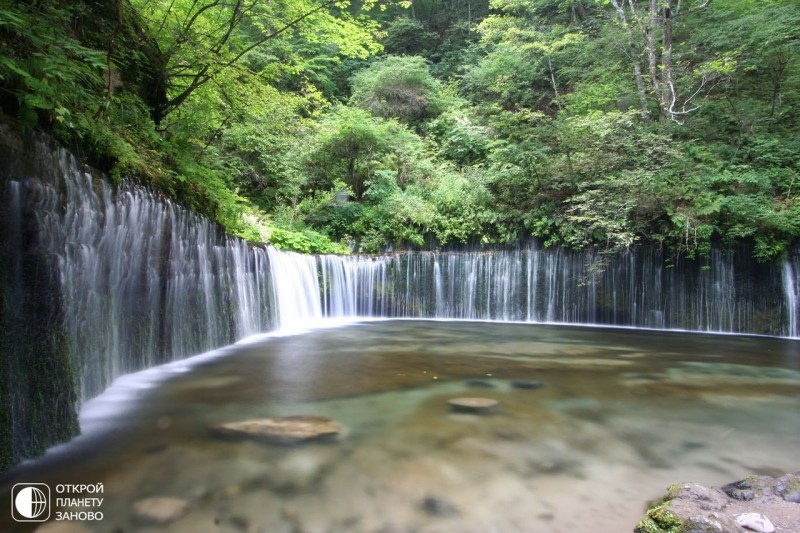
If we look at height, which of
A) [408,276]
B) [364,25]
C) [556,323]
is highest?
[364,25]

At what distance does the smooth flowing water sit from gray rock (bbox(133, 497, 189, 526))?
46 mm

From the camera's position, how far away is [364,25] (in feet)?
24.6

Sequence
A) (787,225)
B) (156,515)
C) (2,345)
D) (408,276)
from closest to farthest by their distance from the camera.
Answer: (156,515) → (2,345) → (787,225) → (408,276)

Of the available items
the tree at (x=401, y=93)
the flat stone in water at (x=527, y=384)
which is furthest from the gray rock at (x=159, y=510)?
the tree at (x=401, y=93)

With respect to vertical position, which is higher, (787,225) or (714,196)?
(714,196)

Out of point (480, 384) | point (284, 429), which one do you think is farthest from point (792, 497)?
point (284, 429)

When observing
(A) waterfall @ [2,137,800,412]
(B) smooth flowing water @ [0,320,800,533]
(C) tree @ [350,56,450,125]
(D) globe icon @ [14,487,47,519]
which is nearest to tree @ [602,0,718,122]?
(A) waterfall @ [2,137,800,412]

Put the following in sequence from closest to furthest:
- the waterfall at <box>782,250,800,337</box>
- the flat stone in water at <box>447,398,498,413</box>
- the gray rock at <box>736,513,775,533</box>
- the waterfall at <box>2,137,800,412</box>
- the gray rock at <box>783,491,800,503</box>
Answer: the gray rock at <box>736,513,775,533</box>, the gray rock at <box>783,491,800,503</box>, the waterfall at <box>2,137,800,412</box>, the flat stone in water at <box>447,398,498,413</box>, the waterfall at <box>782,250,800,337</box>

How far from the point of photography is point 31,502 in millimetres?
2436

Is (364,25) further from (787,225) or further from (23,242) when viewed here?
(787,225)

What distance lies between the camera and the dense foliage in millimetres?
5562

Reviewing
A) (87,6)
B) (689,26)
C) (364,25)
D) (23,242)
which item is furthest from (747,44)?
(23,242)

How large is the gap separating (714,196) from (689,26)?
30.0 ft

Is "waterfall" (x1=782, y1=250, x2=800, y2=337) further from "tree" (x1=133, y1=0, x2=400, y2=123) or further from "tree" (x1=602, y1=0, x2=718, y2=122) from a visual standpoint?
"tree" (x1=133, y1=0, x2=400, y2=123)
